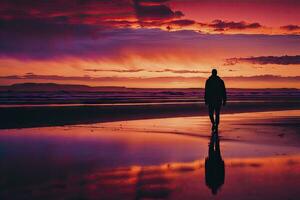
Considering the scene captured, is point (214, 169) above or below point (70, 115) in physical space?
below

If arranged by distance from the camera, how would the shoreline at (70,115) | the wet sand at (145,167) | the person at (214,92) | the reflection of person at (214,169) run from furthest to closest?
the shoreline at (70,115) < the person at (214,92) < the reflection of person at (214,169) < the wet sand at (145,167)

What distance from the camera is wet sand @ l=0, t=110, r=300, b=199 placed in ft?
23.1

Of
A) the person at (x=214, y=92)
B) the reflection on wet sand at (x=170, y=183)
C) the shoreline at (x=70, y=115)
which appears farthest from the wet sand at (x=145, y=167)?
the shoreline at (x=70, y=115)

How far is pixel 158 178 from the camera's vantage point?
26.8ft

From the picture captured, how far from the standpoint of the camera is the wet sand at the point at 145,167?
7035 mm

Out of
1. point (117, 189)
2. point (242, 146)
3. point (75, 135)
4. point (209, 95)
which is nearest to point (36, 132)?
point (75, 135)

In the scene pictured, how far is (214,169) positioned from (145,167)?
4.47 ft

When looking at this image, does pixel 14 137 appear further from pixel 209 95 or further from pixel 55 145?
pixel 209 95

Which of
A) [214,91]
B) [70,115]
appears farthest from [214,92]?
[70,115]

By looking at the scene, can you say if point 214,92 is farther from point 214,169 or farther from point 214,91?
point 214,169

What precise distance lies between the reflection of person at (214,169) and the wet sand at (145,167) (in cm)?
3

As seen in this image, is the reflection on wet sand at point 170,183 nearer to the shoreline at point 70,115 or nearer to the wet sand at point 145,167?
the wet sand at point 145,167

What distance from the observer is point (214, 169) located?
30.0 feet

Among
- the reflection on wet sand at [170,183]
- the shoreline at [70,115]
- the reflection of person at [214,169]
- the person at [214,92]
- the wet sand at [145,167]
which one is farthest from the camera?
the shoreline at [70,115]
